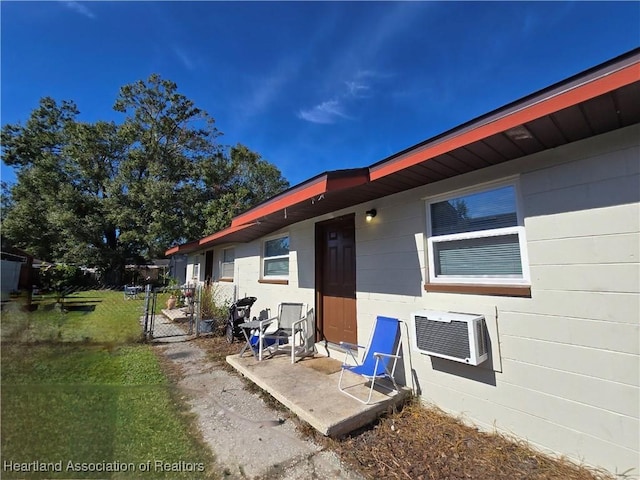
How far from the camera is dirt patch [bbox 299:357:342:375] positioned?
429cm

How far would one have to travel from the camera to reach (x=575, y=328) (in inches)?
94.7

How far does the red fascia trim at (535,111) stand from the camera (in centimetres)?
181

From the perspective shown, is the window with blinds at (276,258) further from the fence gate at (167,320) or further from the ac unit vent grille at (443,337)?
the ac unit vent grille at (443,337)

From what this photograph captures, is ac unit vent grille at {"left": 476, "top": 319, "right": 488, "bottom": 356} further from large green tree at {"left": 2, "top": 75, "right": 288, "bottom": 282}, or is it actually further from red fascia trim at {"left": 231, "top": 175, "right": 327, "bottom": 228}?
large green tree at {"left": 2, "top": 75, "right": 288, "bottom": 282}

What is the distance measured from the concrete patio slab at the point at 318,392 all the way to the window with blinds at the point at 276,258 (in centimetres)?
235

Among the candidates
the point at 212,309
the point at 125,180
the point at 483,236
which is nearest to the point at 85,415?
the point at 483,236

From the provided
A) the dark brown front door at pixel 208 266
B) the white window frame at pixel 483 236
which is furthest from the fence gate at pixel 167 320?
the white window frame at pixel 483 236

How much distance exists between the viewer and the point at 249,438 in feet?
9.48

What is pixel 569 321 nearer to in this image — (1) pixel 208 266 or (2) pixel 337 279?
(2) pixel 337 279

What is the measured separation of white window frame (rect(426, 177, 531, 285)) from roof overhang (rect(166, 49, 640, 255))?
0.23 metres

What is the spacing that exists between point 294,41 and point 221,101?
5815 mm

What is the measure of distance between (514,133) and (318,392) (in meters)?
3.31

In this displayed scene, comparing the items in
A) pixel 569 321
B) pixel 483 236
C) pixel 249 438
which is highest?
pixel 483 236

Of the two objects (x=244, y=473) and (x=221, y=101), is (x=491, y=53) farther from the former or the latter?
(x=221, y=101)
